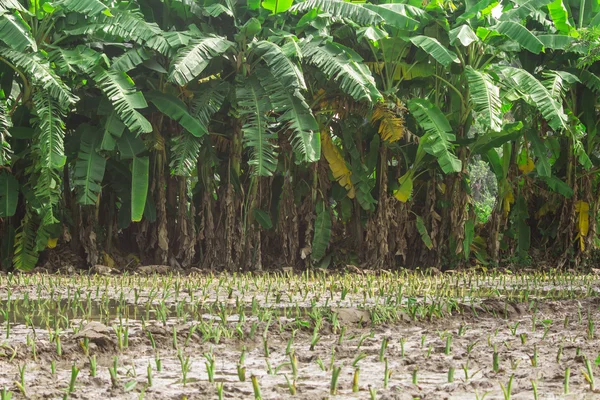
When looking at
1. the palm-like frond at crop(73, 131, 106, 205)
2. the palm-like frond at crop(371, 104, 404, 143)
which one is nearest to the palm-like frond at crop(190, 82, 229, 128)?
the palm-like frond at crop(73, 131, 106, 205)

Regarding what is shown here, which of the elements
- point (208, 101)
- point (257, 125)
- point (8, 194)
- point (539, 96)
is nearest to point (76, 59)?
point (208, 101)

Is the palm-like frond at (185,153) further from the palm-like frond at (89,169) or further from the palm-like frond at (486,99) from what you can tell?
the palm-like frond at (486,99)

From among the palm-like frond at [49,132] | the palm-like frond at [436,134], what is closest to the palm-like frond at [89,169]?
the palm-like frond at [49,132]

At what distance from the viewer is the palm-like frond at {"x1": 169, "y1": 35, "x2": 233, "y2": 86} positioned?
838 cm

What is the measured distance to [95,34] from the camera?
29.8ft

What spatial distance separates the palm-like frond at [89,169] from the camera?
8.91 m

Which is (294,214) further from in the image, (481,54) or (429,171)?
(481,54)

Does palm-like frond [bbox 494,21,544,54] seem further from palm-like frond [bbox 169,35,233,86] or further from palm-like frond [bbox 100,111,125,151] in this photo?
palm-like frond [bbox 100,111,125,151]

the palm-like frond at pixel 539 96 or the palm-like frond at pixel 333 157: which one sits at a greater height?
the palm-like frond at pixel 539 96

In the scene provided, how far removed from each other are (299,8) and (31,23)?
325 centimetres

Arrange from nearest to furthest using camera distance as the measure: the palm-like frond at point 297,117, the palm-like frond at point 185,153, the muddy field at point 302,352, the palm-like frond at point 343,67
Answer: the muddy field at point 302,352 < the palm-like frond at point 343,67 < the palm-like frond at point 297,117 < the palm-like frond at point 185,153

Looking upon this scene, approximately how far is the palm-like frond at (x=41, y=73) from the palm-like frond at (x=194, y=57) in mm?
1191

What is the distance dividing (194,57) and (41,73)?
166cm

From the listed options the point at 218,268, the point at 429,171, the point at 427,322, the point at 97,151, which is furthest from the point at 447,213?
the point at 427,322
